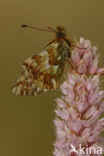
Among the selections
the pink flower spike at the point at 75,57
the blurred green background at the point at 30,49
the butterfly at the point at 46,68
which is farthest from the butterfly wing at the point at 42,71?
the blurred green background at the point at 30,49

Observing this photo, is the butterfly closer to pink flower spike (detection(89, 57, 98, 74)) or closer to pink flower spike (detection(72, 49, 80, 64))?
pink flower spike (detection(72, 49, 80, 64))

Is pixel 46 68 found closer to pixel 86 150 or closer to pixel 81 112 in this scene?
pixel 81 112

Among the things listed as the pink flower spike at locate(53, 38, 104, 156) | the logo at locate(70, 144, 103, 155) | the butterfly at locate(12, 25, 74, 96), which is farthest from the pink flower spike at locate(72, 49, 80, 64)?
the logo at locate(70, 144, 103, 155)

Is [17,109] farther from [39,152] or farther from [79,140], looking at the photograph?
[79,140]

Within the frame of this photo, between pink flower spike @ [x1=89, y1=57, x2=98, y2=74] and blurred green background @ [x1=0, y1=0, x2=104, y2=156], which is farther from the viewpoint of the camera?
blurred green background @ [x1=0, y1=0, x2=104, y2=156]

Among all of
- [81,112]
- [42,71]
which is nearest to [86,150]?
[81,112]
